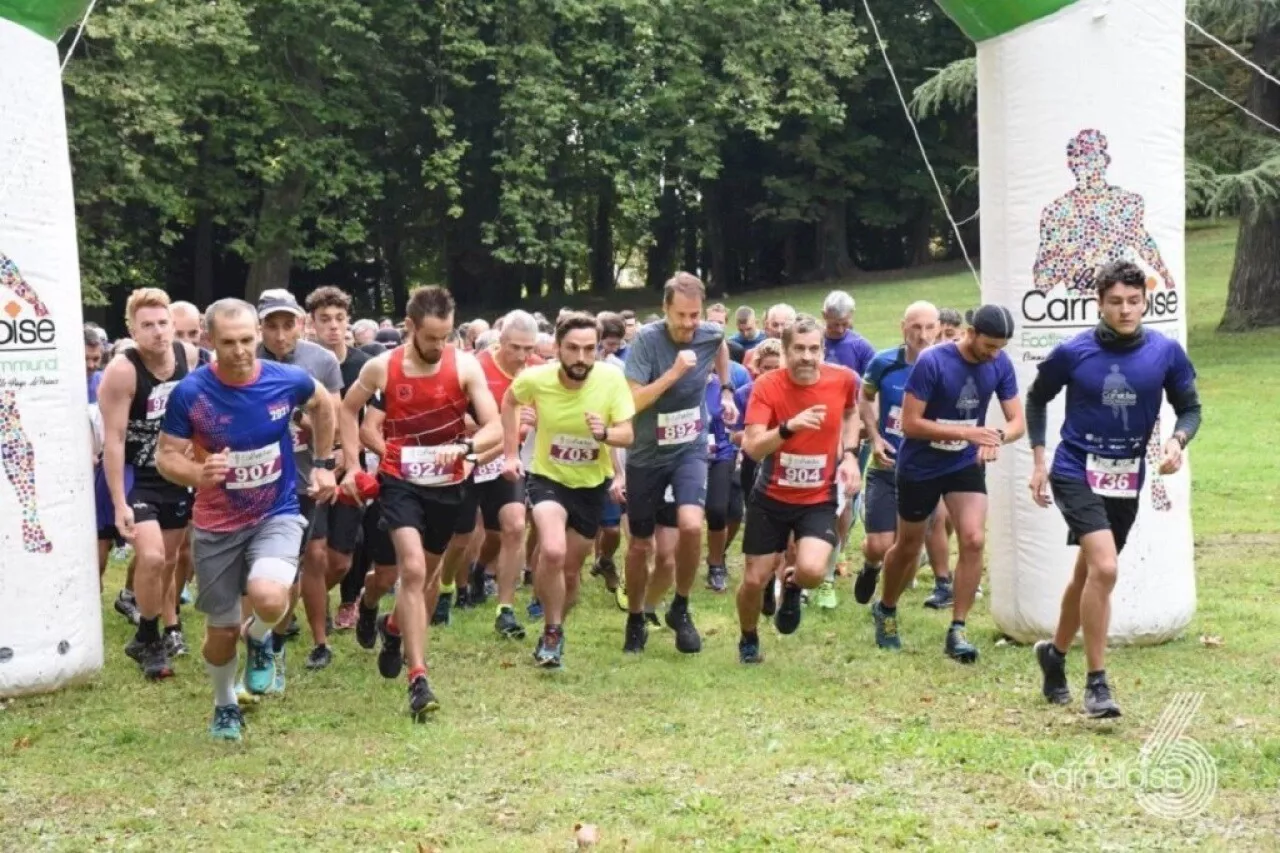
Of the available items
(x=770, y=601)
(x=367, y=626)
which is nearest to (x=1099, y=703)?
(x=770, y=601)

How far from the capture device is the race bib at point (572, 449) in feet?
28.1

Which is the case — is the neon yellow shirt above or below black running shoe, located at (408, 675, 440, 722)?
above

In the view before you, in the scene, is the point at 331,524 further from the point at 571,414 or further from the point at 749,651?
the point at 749,651

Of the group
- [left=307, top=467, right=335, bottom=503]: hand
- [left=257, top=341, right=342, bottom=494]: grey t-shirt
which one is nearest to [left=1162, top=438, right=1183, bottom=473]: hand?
[left=307, top=467, right=335, bottom=503]: hand

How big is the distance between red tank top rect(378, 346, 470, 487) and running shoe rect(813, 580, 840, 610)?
3.48 meters

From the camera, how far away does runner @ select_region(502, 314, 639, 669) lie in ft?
27.5

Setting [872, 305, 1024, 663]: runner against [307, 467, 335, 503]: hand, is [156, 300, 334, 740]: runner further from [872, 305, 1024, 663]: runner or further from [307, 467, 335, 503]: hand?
[872, 305, 1024, 663]: runner

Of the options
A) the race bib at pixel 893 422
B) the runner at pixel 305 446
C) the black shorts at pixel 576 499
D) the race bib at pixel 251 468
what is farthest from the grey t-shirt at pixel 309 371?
the race bib at pixel 893 422

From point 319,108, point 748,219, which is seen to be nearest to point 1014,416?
point 319,108

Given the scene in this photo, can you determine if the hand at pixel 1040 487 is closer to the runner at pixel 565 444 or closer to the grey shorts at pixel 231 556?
the runner at pixel 565 444

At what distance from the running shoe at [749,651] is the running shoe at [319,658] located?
2.33 m

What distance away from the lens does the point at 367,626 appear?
895 centimetres

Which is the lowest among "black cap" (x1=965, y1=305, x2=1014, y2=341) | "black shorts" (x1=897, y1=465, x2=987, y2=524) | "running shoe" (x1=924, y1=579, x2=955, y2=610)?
"running shoe" (x1=924, y1=579, x2=955, y2=610)

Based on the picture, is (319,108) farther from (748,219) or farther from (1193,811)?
Answer: (1193,811)
